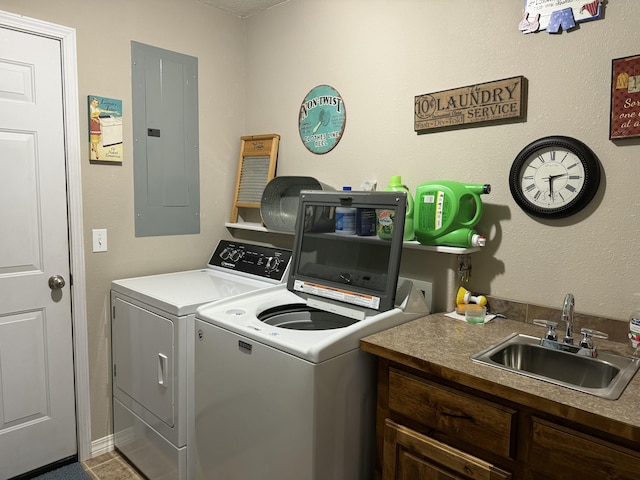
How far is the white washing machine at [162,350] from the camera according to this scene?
2.03 m

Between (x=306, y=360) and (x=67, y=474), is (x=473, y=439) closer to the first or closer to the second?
(x=306, y=360)

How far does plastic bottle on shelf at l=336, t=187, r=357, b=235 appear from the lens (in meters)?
1.98

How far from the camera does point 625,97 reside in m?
1.54

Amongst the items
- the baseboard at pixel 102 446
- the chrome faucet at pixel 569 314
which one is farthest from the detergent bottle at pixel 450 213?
the baseboard at pixel 102 446

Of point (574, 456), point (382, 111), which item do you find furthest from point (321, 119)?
point (574, 456)

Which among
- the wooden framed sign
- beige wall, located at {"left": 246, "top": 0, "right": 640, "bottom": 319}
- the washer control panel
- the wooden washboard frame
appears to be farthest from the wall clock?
the wooden washboard frame

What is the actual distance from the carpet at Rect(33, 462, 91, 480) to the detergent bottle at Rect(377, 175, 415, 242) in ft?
6.46

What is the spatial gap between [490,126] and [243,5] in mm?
1805

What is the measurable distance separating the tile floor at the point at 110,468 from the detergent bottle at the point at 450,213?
1.95m

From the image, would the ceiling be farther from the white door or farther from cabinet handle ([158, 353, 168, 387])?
cabinet handle ([158, 353, 168, 387])

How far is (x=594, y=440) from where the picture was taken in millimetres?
1104

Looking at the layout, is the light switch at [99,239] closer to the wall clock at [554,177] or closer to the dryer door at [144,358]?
the dryer door at [144,358]

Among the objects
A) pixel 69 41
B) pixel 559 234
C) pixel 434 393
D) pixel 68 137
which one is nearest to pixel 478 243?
pixel 559 234

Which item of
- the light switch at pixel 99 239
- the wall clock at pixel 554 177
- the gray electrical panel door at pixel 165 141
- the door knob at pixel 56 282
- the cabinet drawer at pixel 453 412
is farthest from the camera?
the gray electrical panel door at pixel 165 141
